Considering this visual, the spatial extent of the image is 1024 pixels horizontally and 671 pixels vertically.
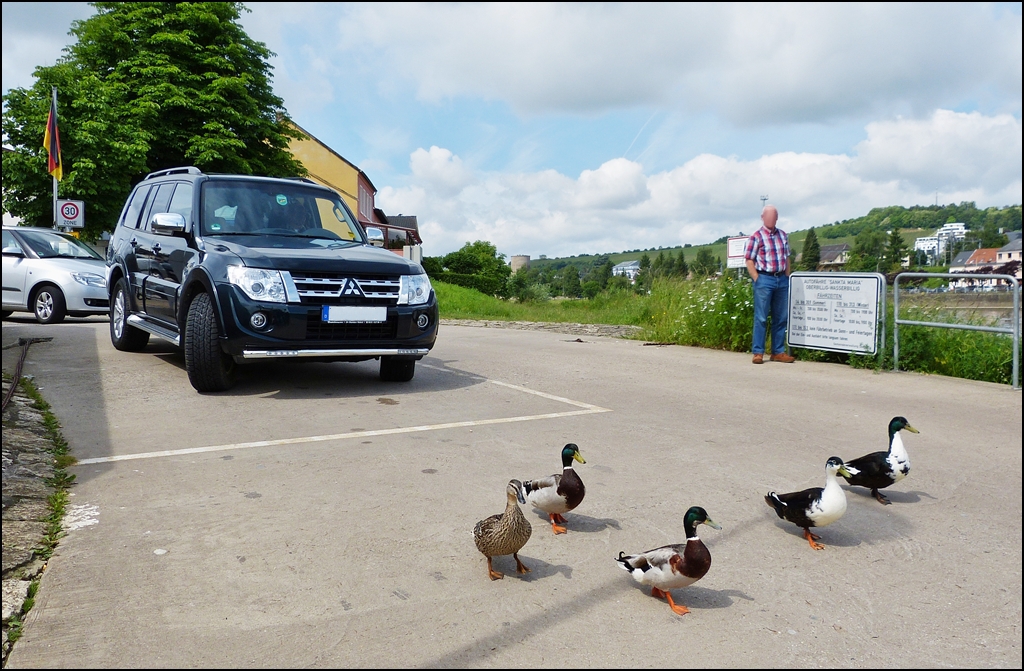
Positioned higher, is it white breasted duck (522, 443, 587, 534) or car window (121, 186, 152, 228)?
car window (121, 186, 152, 228)

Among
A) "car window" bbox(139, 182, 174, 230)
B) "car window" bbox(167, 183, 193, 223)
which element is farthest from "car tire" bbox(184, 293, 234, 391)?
"car window" bbox(139, 182, 174, 230)

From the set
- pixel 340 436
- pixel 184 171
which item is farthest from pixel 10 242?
pixel 340 436

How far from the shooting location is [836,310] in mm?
10539

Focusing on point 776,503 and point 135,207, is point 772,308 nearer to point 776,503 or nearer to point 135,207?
point 776,503

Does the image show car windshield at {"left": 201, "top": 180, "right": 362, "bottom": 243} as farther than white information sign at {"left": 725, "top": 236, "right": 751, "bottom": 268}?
No

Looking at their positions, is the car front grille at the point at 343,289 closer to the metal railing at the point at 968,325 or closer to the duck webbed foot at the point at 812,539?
the duck webbed foot at the point at 812,539

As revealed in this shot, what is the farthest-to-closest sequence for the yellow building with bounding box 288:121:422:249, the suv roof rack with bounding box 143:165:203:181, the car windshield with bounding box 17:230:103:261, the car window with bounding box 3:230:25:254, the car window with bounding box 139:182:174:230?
the yellow building with bounding box 288:121:422:249 < the car windshield with bounding box 17:230:103:261 < the car window with bounding box 3:230:25:254 < the car window with bounding box 139:182:174:230 < the suv roof rack with bounding box 143:165:203:181

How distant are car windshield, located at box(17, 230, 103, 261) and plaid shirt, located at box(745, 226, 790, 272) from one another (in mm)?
11773

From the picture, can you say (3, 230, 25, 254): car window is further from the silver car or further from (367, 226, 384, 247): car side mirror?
(367, 226, 384, 247): car side mirror

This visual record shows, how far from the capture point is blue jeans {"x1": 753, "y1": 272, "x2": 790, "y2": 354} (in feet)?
35.4

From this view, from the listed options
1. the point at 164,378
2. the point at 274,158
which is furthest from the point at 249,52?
the point at 164,378

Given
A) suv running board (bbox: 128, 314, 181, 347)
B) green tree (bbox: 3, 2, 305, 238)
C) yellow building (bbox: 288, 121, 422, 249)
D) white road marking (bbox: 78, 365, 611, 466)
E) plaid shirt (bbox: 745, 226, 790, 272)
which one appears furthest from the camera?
yellow building (bbox: 288, 121, 422, 249)

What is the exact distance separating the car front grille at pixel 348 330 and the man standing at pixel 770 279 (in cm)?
551

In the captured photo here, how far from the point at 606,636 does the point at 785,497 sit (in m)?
1.50
